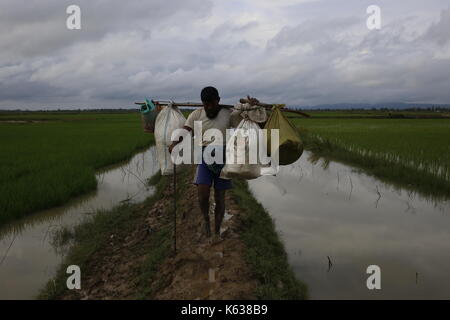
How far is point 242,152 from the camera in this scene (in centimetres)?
256

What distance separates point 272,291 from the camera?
2426 millimetres

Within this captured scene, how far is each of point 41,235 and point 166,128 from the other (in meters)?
2.43

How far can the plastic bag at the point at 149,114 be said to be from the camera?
320 centimetres

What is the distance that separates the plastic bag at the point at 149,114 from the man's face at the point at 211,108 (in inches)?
26.6

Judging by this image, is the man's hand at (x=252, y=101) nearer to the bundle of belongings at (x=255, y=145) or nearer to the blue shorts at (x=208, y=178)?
the bundle of belongings at (x=255, y=145)

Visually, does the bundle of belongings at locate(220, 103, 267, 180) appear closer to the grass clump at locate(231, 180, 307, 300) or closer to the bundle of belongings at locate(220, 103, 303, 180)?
the bundle of belongings at locate(220, 103, 303, 180)

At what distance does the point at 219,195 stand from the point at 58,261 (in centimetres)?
192

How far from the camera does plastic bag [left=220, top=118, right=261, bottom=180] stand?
2562 millimetres

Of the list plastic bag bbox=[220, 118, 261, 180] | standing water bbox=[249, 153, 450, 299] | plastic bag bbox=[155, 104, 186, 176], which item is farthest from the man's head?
standing water bbox=[249, 153, 450, 299]

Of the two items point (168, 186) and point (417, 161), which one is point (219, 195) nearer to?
point (168, 186)

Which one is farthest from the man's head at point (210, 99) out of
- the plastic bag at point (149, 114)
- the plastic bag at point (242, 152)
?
the plastic bag at point (149, 114)

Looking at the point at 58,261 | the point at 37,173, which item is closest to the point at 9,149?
the point at 37,173

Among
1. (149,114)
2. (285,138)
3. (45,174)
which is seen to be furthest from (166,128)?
(45,174)

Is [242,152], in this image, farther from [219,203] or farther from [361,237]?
[361,237]
